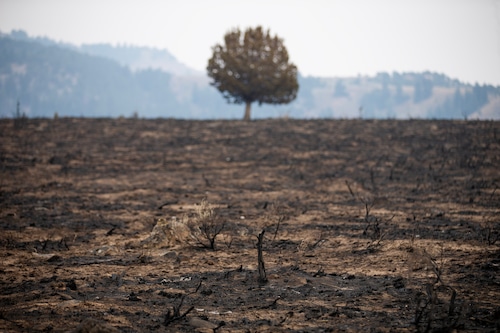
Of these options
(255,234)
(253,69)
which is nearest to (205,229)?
(255,234)

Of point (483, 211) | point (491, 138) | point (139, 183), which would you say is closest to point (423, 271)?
point (483, 211)

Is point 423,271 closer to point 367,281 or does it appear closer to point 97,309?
point 367,281

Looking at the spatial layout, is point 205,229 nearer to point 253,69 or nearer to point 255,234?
point 255,234

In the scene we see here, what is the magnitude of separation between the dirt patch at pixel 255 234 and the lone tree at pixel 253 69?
32.2 ft

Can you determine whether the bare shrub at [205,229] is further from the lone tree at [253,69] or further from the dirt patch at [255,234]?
the lone tree at [253,69]

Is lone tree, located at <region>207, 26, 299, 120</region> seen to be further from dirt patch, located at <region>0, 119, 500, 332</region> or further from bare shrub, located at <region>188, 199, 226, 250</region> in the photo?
bare shrub, located at <region>188, 199, 226, 250</region>

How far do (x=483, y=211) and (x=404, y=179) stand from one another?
4437mm

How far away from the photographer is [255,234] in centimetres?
793

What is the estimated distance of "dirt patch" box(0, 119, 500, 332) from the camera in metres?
4.28

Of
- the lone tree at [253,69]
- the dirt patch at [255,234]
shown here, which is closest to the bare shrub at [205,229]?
the dirt patch at [255,234]

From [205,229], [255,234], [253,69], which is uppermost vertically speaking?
[253,69]

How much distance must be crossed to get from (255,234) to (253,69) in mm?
22034

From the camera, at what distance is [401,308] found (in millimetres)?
4352

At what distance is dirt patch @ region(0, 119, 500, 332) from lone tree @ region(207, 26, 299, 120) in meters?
9.81
